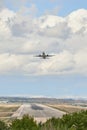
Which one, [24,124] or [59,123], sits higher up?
[59,123]

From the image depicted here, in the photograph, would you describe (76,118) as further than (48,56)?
No

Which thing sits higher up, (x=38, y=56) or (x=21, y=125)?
(x=38, y=56)

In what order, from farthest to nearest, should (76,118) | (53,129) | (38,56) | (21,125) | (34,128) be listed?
1. (38,56)
2. (76,118)
3. (21,125)
4. (34,128)
5. (53,129)

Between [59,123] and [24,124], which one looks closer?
[24,124]

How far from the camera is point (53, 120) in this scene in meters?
38.1

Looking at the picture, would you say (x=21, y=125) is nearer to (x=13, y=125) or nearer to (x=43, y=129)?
(x=13, y=125)

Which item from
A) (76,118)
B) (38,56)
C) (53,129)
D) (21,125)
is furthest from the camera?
(38,56)

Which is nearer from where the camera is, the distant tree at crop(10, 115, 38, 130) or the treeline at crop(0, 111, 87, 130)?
the distant tree at crop(10, 115, 38, 130)

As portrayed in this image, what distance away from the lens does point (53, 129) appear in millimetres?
28719

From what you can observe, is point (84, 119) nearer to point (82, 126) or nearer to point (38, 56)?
point (82, 126)

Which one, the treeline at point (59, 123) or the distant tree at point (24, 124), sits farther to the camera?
the treeline at point (59, 123)

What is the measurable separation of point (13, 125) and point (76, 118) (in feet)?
17.8

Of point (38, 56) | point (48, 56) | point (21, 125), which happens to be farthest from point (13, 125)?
point (48, 56)

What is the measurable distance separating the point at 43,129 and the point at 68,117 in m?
8.45
